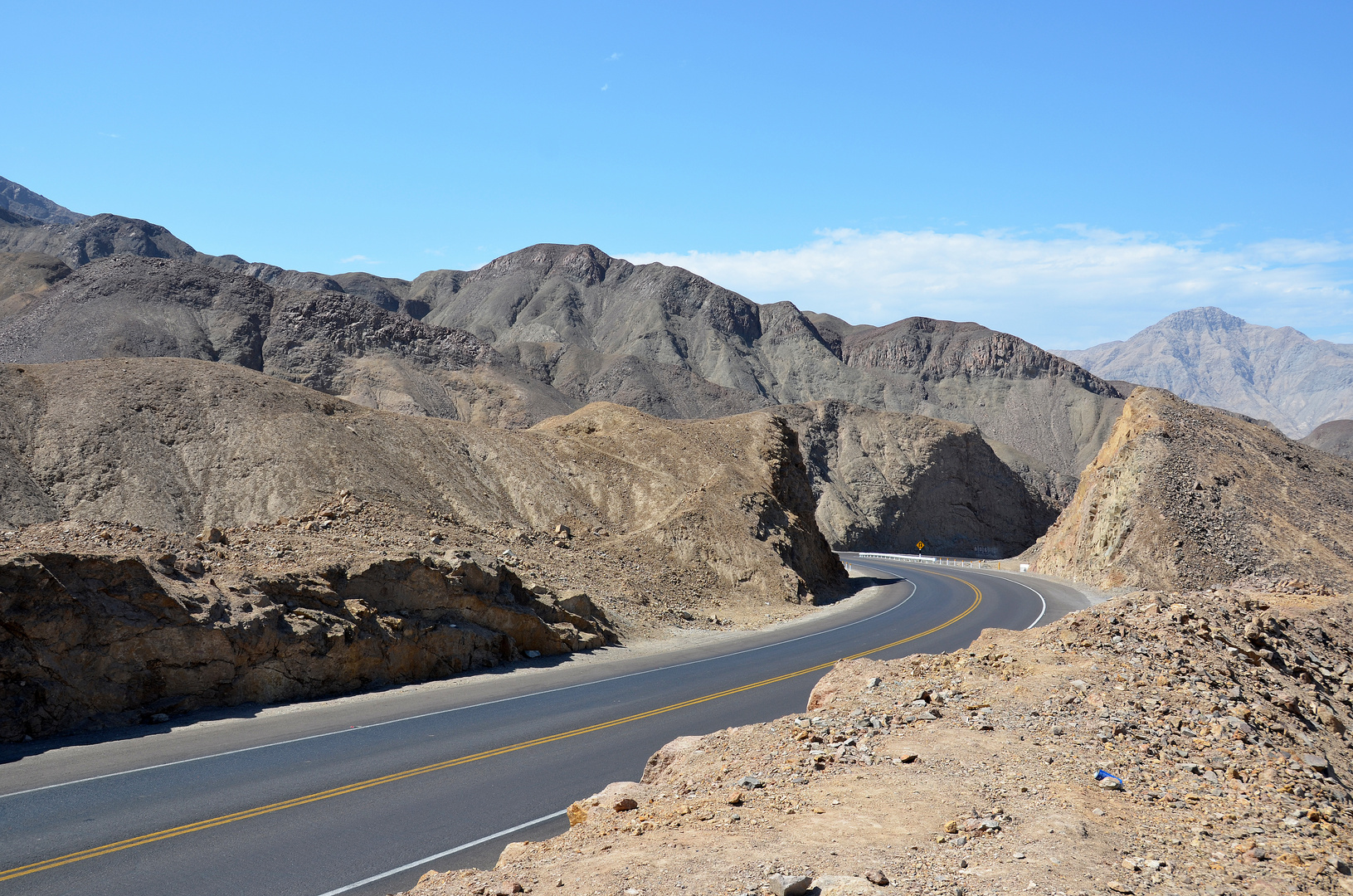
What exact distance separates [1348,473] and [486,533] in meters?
40.2

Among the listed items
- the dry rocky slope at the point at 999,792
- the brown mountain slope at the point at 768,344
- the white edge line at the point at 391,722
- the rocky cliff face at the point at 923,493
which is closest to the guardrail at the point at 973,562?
the rocky cliff face at the point at 923,493

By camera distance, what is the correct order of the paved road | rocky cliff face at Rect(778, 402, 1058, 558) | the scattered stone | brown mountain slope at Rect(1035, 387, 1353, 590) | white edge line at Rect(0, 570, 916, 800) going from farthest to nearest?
1. rocky cliff face at Rect(778, 402, 1058, 558)
2. brown mountain slope at Rect(1035, 387, 1353, 590)
3. white edge line at Rect(0, 570, 916, 800)
4. the paved road
5. the scattered stone

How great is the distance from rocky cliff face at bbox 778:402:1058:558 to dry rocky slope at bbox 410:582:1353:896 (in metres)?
60.1

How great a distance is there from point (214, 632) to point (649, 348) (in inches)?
4374

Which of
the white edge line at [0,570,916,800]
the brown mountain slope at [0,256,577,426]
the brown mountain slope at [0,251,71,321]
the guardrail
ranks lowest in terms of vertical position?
the guardrail

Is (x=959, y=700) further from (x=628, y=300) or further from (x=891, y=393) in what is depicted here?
(x=628, y=300)

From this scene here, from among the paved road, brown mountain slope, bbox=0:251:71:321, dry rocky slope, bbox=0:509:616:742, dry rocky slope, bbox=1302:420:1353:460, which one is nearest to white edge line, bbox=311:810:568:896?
the paved road

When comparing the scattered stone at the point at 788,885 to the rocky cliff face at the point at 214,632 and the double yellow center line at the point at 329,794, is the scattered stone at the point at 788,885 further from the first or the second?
the rocky cliff face at the point at 214,632

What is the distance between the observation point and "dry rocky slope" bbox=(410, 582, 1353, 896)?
568 centimetres

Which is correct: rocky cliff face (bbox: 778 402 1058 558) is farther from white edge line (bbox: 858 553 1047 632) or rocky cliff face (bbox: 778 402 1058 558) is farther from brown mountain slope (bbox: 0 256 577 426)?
brown mountain slope (bbox: 0 256 577 426)

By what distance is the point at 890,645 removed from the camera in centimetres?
2206

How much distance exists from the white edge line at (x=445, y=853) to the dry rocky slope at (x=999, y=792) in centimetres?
119

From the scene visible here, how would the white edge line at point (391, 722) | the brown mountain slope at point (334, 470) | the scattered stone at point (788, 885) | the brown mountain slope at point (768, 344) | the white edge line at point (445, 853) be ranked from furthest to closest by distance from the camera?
the brown mountain slope at point (768, 344) < the brown mountain slope at point (334, 470) < the white edge line at point (391, 722) < the white edge line at point (445, 853) < the scattered stone at point (788, 885)

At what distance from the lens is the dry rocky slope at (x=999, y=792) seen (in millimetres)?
5684
